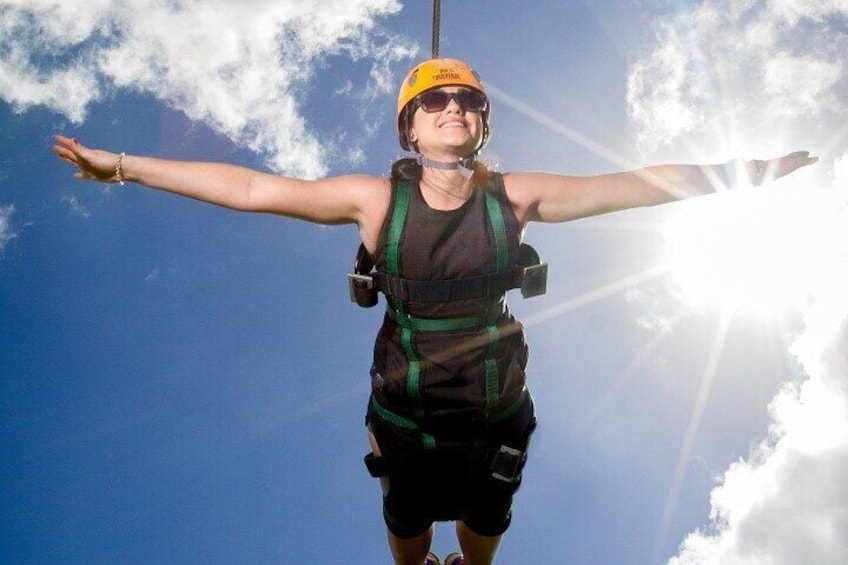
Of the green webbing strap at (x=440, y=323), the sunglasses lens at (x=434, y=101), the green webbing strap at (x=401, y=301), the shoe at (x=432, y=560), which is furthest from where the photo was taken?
the shoe at (x=432, y=560)

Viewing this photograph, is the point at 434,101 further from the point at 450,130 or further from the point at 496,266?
the point at 496,266

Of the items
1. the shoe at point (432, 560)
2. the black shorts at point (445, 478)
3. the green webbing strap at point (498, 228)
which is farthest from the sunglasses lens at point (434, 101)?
the shoe at point (432, 560)

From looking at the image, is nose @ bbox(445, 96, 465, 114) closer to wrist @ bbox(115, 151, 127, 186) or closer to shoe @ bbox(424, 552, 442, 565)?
wrist @ bbox(115, 151, 127, 186)

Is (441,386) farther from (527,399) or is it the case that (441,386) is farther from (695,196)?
(695,196)

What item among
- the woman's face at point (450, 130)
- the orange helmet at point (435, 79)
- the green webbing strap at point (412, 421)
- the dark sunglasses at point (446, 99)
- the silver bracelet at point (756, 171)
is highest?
the orange helmet at point (435, 79)

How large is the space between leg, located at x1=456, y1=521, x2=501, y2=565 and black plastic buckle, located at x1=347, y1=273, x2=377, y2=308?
223cm

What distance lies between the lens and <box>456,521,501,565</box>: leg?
4371 millimetres

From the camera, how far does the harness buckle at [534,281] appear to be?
3.62 meters

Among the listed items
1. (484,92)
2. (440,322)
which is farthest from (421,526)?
(484,92)

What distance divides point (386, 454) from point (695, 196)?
9.76 feet

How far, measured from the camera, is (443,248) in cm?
334

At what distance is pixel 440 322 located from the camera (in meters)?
3.46

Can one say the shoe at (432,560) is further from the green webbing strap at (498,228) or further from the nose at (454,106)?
the nose at (454,106)

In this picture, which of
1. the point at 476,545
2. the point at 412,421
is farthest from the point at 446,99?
the point at 476,545
